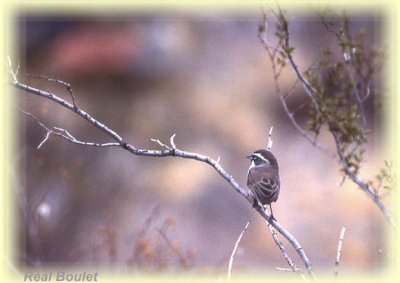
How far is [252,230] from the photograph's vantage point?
46.1 feet

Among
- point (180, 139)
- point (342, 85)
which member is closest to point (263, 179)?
point (342, 85)

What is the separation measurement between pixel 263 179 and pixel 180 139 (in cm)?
859

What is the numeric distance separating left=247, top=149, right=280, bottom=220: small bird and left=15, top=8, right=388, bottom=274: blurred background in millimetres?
4545

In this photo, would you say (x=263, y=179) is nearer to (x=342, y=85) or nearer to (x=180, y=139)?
(x=342, y=85)

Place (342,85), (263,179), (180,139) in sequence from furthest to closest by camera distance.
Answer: (180,139) < (342,85) < (263,179)

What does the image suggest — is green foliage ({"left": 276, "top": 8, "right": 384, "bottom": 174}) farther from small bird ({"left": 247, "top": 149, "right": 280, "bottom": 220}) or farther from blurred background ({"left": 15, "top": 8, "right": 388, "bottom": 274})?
blurred background ({"left": 15, "top": 8, "right": 388, "bottom": 274})

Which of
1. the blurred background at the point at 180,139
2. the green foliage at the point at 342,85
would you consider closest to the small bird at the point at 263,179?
the green foliage at the point at 342,85

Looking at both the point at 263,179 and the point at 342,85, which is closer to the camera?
the point at 263,179

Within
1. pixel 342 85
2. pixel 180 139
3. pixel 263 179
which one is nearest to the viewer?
pixel 263 179

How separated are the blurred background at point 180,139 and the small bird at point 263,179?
14.9 ft

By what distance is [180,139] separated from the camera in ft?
50.9

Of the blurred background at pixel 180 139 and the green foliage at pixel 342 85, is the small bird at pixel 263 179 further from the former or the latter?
the blurred background at pixel 180 139

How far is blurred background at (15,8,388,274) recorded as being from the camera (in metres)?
12.9

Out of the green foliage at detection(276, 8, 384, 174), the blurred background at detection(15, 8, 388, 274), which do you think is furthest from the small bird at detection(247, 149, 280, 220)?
the blurred background at detection(15, 8, 388, 274)
